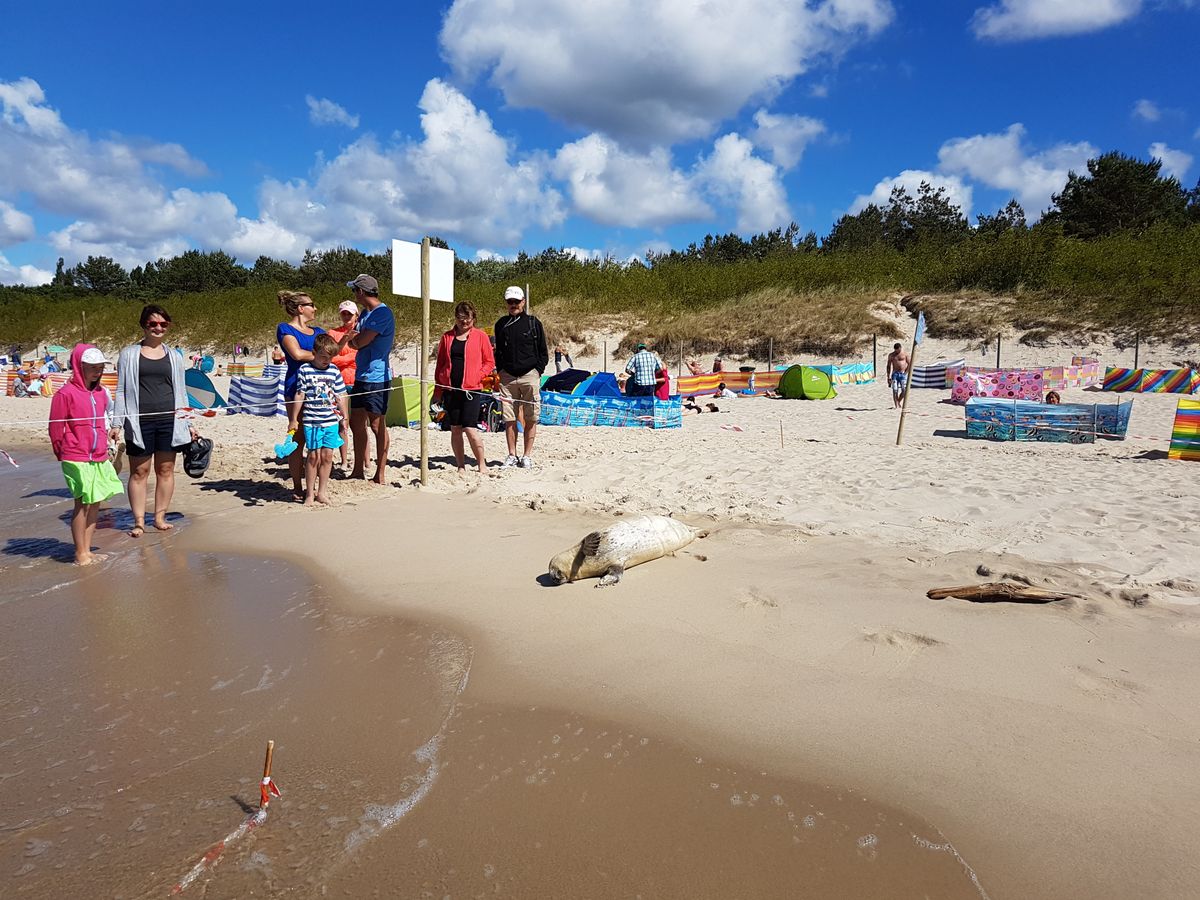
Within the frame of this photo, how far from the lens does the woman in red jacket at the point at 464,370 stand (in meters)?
6.91

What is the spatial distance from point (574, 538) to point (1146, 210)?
45187 millimetres

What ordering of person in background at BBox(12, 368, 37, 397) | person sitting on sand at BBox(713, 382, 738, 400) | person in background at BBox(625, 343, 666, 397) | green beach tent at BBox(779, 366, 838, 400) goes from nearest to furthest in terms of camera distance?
person in background at BBox(625, 343, 666, 397) < green beach tent at BBox(779, 366, 838, 400) < person sitting on sand at BBox(713, 382, 738, 400) < person in background at BBox(12, 368, 37, 397)

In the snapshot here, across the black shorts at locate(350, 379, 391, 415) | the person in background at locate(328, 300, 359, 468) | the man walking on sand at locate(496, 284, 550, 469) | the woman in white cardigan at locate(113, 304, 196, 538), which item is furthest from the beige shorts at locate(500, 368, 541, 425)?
the woman in white cardigan at locate(113, 304, 196, 538)

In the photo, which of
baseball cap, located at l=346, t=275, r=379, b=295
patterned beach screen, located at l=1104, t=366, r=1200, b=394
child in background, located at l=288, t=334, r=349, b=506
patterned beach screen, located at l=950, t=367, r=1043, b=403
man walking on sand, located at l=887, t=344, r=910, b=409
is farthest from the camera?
patterned beach screen, located at l=1104, t=366, r=1200, b=394

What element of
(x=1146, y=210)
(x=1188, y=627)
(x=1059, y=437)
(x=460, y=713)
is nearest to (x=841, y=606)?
(x=1188, y=627)

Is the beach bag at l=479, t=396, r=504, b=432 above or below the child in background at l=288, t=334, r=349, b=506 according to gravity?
below

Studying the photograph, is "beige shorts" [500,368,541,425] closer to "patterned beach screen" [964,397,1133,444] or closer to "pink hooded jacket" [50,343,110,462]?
"pink hooded jacket" [50,343,110,462]

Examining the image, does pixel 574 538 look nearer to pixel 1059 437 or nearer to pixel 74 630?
pixel 74 630

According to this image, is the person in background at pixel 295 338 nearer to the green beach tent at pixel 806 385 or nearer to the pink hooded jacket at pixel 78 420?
the pink hooded jacket at pixel 78 420

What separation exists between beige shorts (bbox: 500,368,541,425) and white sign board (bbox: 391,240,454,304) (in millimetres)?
1041

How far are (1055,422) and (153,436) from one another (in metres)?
10.6

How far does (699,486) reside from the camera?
6.37 meters

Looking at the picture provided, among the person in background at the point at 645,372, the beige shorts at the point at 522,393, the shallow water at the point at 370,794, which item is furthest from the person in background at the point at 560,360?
the shallow water at the point at 370,794

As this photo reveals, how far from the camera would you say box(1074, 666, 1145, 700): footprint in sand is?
107 inches
